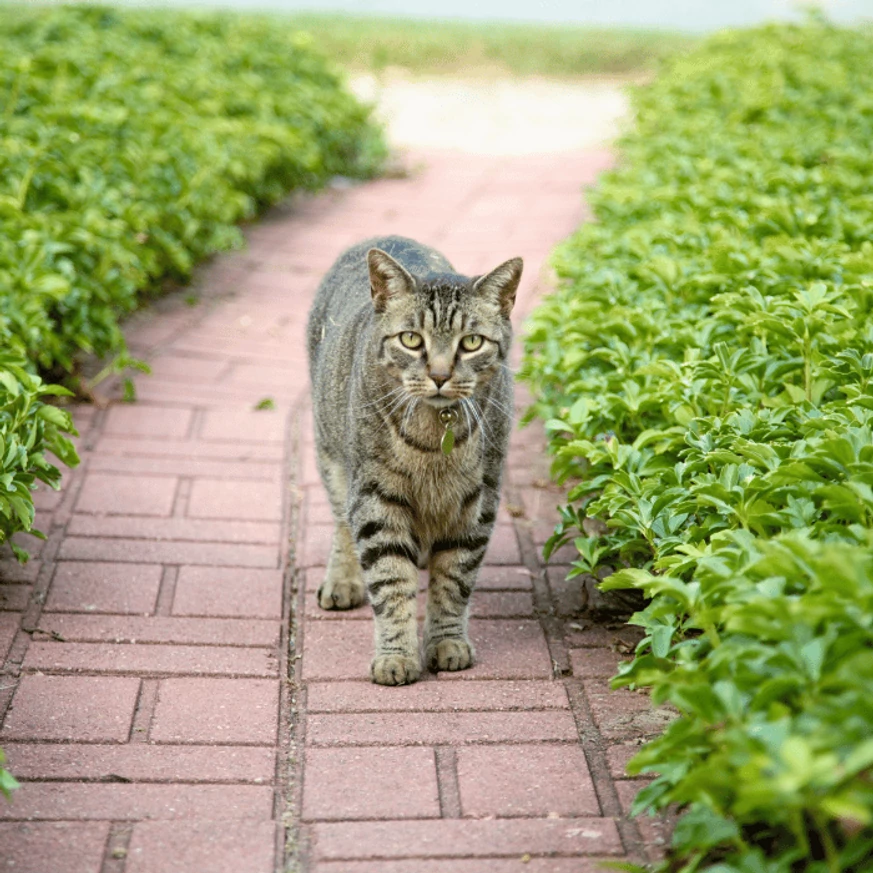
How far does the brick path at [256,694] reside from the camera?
2.46 metres

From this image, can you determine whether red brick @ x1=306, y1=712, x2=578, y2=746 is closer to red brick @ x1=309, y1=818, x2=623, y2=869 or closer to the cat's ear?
red brick @ x1=309, y1=818, x2=623, y2=869

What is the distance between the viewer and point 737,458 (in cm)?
275

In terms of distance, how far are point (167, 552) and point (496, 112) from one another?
9025 mm

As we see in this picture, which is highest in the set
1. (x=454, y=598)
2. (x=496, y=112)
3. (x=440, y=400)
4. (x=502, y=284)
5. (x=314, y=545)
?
(x=502, y=284)

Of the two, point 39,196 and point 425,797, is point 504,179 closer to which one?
point 39,196

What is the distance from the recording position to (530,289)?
20.9 feet

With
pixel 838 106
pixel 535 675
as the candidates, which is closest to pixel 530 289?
pixel 838 106

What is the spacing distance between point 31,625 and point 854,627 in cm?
221

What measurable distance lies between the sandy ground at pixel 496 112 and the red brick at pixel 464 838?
25.2 ft

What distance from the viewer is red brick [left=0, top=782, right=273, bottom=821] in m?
2.51

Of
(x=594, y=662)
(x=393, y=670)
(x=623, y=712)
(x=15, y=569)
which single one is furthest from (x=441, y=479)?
(x=15, y=569)

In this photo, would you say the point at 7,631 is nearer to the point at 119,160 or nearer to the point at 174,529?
the point at 174,529

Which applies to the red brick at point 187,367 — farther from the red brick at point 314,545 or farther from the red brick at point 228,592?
the red brick at point 228,592

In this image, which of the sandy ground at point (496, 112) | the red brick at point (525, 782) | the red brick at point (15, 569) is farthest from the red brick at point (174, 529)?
the sandy ground at point (496, 112)
